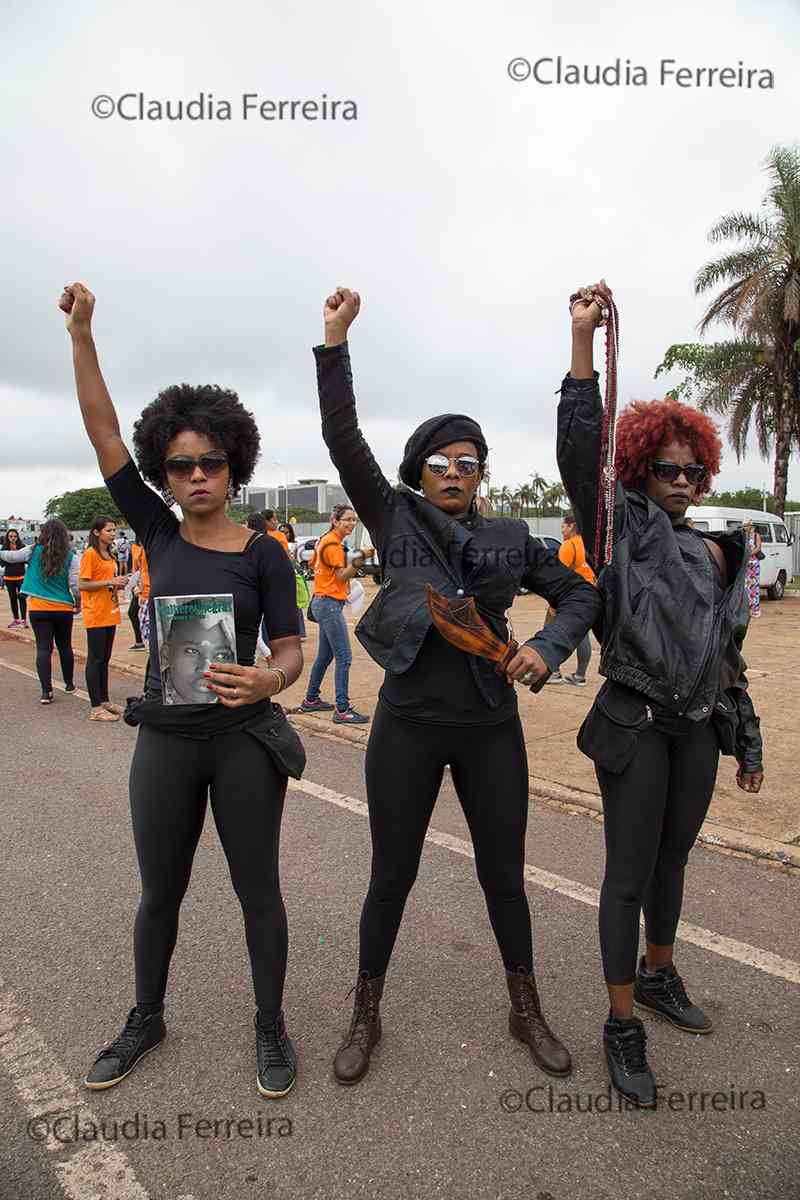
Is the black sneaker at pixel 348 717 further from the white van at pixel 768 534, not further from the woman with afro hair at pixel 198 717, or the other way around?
the white van at pixel 768 534

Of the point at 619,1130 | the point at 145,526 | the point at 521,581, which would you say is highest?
the point at 145,526

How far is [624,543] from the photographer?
2502 millimetres

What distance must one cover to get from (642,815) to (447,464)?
1181 mm

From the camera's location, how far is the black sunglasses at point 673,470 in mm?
2619

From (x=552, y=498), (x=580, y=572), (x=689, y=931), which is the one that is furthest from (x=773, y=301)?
(x=552, y=498)

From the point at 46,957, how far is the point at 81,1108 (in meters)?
0.99

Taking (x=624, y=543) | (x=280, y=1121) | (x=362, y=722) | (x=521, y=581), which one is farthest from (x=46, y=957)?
(x=362, y=722)

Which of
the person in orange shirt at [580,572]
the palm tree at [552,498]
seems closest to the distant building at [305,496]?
the palm tree at [552,498]

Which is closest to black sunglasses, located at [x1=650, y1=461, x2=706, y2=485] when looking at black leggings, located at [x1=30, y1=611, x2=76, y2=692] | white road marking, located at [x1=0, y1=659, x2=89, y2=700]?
black leggings, located at [x1=30, y1=611, x2=76, y2=692]

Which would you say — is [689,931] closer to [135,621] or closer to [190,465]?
[190,465]

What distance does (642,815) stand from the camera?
2.50 metres

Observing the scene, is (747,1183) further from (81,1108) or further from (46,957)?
(46,957)

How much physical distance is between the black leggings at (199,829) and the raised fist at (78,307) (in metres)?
1.22

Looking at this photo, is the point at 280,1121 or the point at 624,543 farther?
the point at 624,543
